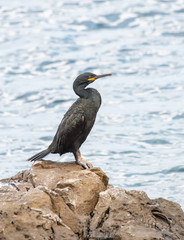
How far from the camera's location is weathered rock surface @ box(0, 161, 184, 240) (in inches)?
302

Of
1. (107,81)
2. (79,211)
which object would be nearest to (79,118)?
(79,211)

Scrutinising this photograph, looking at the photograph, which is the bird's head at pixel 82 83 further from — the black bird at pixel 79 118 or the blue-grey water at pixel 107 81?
the blue-grey water at pixel 107 81

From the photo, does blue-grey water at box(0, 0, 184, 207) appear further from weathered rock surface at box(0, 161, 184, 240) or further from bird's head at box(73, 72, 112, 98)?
weathered rock surface at box(0, 161, 184, 240)

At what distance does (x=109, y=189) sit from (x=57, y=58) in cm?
1588

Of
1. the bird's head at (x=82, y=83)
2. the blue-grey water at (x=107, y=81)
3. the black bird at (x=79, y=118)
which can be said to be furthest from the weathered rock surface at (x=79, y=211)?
the blue-grey water at (x=107, y=81)

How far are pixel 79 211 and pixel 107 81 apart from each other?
13488 mm

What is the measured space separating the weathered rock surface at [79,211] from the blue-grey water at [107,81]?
4.26m

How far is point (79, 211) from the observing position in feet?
27.2

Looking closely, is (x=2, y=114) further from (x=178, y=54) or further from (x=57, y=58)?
(x=178, y=54)

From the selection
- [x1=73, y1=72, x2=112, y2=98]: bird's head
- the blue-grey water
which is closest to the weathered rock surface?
[x1=73, y1=72, x2=112, y2=98]: bird's head

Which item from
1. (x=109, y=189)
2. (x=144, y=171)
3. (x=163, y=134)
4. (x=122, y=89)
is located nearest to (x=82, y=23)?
(x=122, y=89)

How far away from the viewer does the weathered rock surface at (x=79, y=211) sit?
766 centimetres

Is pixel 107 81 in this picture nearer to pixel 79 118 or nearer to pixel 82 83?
pixel 82 83

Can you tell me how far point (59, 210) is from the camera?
8.06 metres
